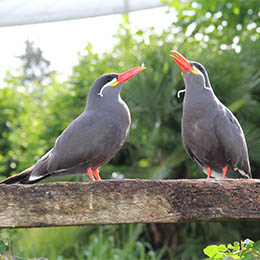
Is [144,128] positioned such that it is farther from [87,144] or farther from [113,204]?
[113,204]

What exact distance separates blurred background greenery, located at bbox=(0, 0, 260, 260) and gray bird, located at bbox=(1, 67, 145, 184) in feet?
7.92

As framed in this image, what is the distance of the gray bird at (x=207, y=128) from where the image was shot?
118 inches

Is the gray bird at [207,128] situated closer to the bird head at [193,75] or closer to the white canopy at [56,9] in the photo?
the bird head at [193,75]

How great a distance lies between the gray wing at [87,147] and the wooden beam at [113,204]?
0.44 meters

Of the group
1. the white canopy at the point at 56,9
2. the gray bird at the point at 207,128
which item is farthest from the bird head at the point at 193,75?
the white canopy at the point at 56,9

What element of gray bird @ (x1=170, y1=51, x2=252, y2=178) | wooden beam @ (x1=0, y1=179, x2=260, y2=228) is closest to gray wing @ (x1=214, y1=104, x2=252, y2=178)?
gray bird @ (x1=170, y1=51, x2=252, y2=178)

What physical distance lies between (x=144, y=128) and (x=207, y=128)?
9.15ft

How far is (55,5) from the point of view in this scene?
6.96 m

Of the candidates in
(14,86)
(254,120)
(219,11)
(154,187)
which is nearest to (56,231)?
(14,86)

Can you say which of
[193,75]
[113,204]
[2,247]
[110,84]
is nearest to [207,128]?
[193,75]

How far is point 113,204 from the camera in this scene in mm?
2264

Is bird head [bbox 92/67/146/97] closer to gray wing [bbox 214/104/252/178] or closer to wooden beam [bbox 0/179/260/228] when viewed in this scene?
gray wing [bbox 214/104/252/178]

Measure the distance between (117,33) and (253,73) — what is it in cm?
200

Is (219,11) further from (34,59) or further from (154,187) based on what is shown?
(34,59)
